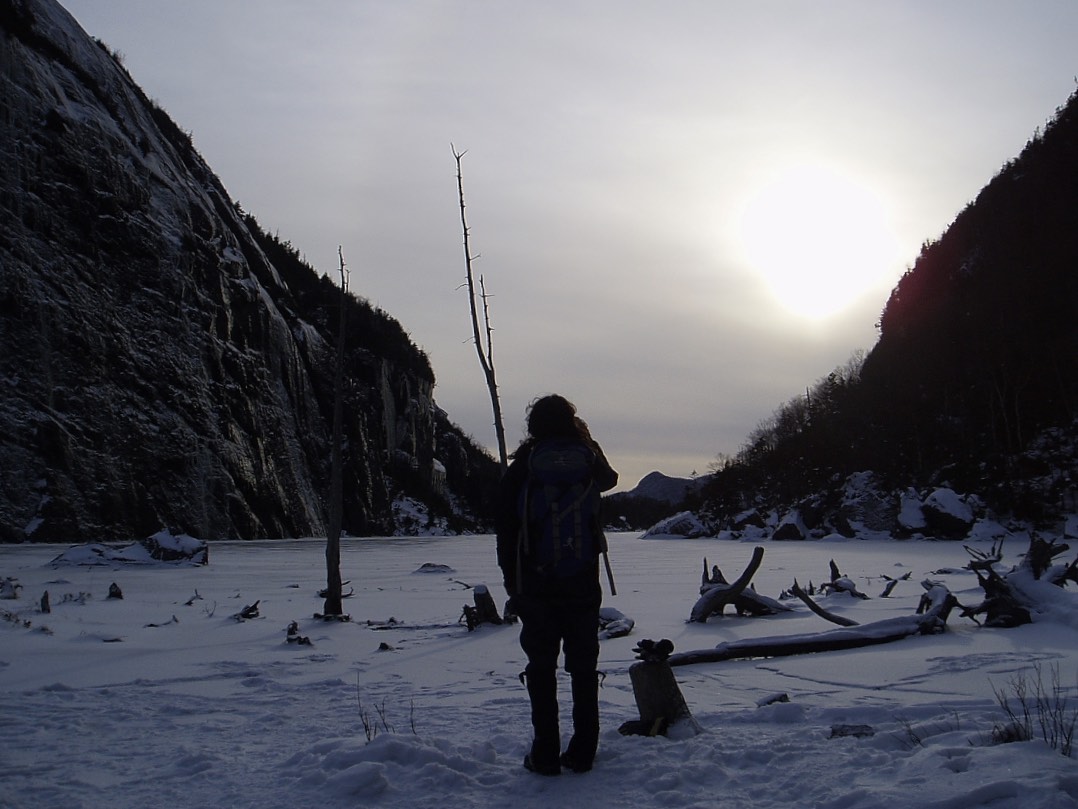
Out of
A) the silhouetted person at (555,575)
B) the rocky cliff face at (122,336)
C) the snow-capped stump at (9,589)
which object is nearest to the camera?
the silhouetted person at (555,575)

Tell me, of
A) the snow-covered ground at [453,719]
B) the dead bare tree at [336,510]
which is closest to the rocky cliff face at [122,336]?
the dead bare tree at [336,510]

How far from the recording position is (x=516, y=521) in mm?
3910

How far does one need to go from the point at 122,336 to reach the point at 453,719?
3686 cm

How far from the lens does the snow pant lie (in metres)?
3.71

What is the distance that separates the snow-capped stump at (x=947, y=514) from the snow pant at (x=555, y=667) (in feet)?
117

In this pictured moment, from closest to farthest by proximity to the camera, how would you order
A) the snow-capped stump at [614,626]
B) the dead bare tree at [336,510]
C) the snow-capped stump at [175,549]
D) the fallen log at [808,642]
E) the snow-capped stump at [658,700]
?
the snow-capped stump at [658,700] → the fallen log at [808,642] → the snow-capped stump at [614,626] → the dead bare tree at [336,510] → the snow-capped stump at [175,549]

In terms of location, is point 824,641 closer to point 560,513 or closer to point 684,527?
point 560,513

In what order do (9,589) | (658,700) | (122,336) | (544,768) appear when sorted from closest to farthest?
(544,768)
(658,700)
(9,589)
(122,336)

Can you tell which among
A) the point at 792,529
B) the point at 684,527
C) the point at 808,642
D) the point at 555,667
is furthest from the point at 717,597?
the point at 684,527

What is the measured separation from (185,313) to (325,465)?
16.4m

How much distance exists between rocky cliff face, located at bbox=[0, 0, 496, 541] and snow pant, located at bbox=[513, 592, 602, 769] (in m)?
31.4

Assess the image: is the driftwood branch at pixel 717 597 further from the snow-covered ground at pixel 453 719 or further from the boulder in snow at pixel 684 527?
the boulder in snow at pixel 684 527

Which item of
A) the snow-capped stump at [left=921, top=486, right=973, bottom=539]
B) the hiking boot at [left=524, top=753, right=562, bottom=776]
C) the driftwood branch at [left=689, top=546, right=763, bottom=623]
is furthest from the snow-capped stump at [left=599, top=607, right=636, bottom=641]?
the snow-capped stump at [left=921, top=486, right=973, bottom=539]

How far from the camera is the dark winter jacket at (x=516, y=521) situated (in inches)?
150
